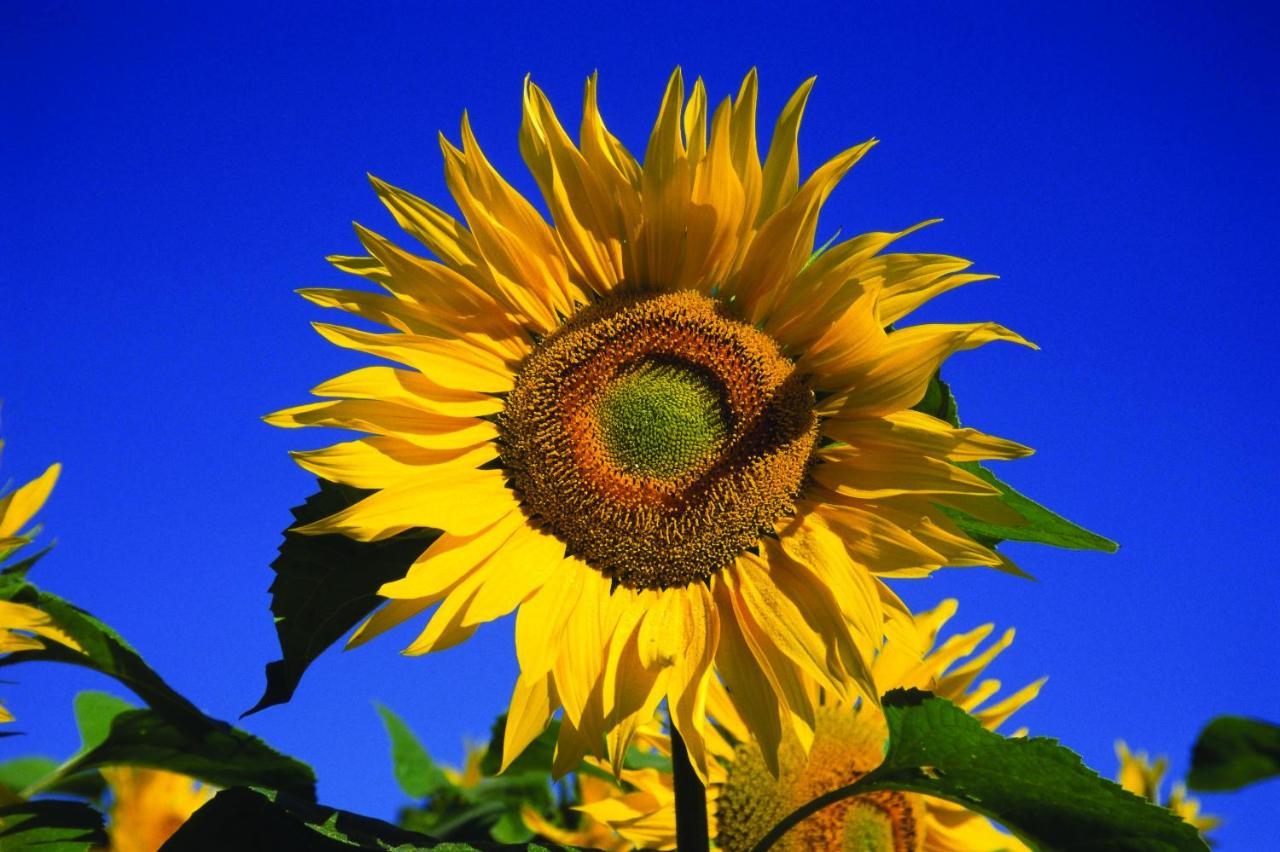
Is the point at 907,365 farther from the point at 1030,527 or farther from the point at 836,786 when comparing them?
the point at 836,786

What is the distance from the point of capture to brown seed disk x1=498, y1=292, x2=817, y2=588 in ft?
9.16

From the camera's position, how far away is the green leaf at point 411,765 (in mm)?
4801

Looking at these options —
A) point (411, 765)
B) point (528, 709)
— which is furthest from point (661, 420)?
point (411, 765)

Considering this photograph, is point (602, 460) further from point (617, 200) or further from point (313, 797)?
point (313, 797)

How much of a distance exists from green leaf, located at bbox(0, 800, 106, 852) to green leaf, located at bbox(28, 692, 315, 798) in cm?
24

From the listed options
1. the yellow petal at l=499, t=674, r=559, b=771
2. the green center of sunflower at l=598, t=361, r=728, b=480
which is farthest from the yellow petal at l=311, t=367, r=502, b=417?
the yellow petal at l=499, t=674, r=559, b=771

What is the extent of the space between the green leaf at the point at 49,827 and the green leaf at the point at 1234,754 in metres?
2.56

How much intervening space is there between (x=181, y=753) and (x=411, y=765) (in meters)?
1.60

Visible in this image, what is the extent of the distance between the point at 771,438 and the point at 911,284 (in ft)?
1.54

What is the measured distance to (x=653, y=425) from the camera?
2.99m

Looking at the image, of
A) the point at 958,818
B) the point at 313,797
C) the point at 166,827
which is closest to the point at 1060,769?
the point at 958,818

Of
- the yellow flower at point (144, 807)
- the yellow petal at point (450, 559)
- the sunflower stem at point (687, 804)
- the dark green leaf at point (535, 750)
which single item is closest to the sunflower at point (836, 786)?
the dark green leaf at point (535, 750)

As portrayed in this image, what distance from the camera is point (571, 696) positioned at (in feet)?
8.54

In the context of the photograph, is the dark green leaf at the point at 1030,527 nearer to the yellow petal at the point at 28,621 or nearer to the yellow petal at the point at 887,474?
the yellow petal at the point at 887,474
